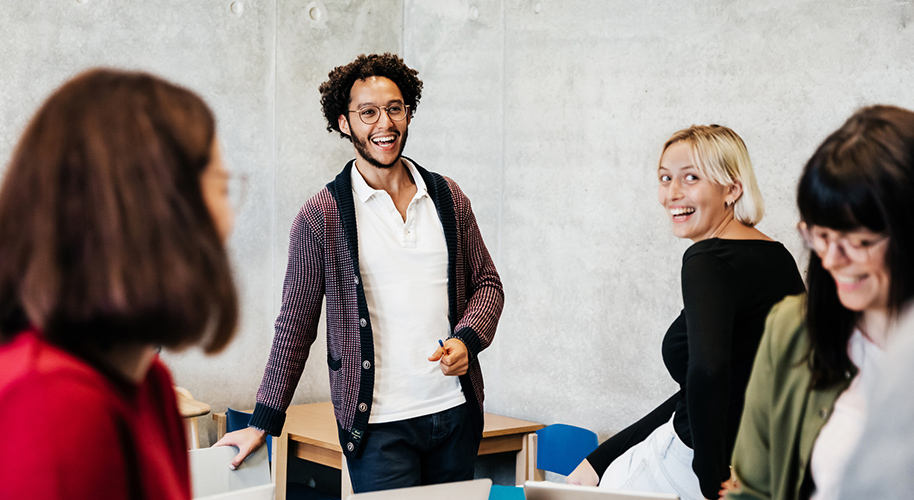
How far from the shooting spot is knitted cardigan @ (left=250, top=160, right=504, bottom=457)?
2.24 metres

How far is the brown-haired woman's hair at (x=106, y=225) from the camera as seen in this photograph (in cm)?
70

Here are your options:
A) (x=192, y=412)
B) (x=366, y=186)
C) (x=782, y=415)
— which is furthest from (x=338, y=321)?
(x=192, y=412)

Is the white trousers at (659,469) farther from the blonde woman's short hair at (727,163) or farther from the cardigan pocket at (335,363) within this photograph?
the cardigan pocket at (335,363)

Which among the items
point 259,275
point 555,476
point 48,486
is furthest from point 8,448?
point 259,275

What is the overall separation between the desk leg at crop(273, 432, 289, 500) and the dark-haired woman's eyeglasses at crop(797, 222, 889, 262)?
3.06m

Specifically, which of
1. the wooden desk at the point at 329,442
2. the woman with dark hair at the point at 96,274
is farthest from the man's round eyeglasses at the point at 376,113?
the wooden desk at the point at 329,442

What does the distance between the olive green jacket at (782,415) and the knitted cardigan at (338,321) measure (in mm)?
1024

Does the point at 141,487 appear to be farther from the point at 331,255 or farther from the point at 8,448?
the point at 331,255

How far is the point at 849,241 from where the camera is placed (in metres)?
1.11

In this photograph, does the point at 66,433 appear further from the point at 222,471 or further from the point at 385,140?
the point at 385,140

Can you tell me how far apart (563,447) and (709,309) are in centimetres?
178

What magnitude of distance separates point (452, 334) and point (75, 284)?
1.68 meters

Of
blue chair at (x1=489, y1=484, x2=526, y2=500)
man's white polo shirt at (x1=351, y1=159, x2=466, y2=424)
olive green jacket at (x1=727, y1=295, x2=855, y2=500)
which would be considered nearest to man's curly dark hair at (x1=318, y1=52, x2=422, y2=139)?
man's white polo shirt at (x1=351, y1=159, x2=466, y2=424)

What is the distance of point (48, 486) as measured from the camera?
0.65 m
